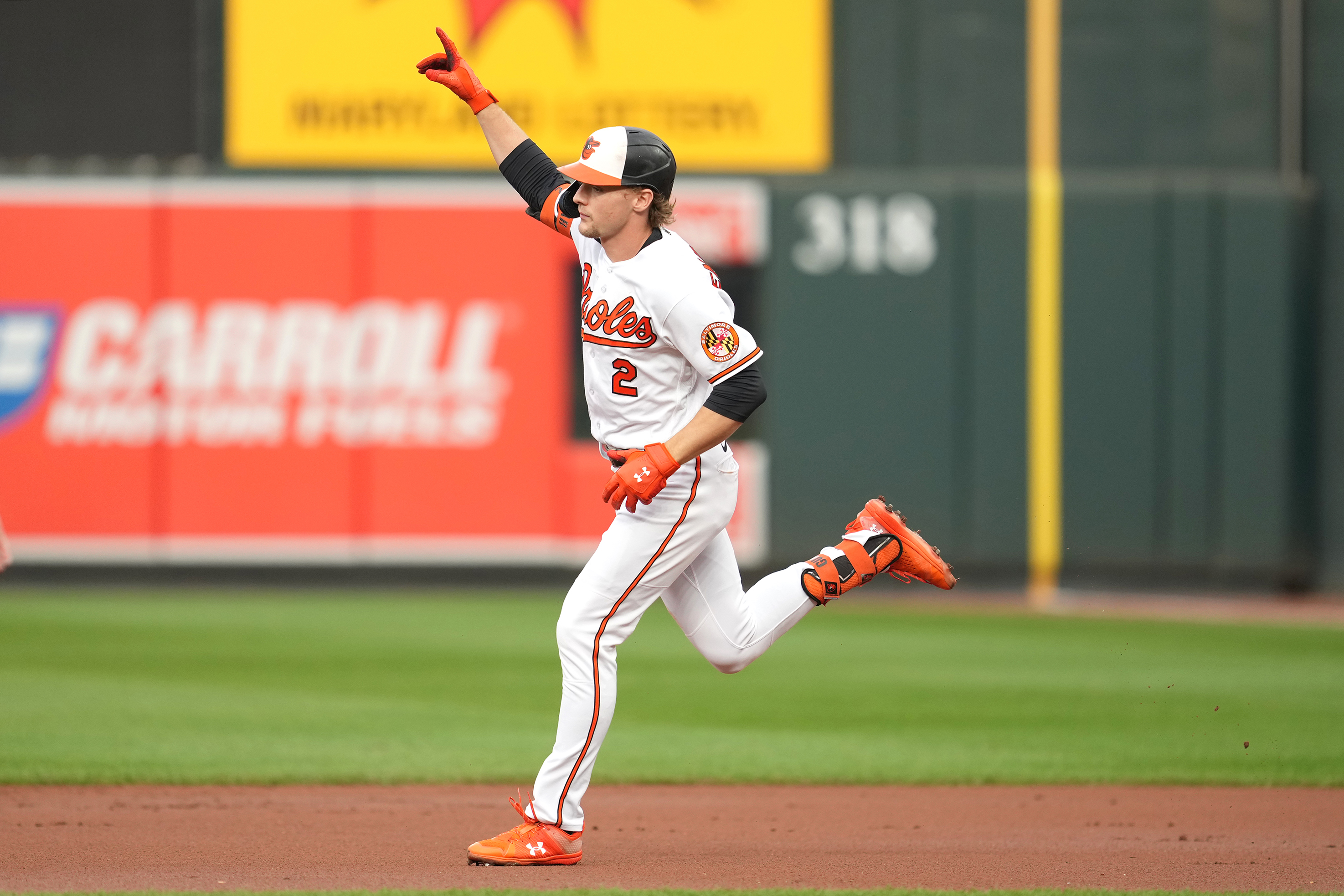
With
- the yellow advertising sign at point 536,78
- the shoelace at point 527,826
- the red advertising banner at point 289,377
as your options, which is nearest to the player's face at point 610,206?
the shoelace at point 527,826

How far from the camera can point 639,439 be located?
462 centimetres

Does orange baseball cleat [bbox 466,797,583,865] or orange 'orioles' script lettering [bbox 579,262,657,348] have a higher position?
orange 'orioles' script lettering [bbox 579,262,657,348]

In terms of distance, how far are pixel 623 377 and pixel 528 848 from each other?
4.38 feet

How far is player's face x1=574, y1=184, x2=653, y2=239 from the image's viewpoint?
4520mm

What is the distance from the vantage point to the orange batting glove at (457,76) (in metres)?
5.10

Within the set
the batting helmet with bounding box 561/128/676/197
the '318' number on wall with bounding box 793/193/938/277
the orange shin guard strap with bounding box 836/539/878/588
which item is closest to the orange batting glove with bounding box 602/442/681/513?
the batting helmet with bounding box 561/128/676/197

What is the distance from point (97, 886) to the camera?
4.27 meters

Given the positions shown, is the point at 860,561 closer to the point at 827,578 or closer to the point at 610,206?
the point at 827,578

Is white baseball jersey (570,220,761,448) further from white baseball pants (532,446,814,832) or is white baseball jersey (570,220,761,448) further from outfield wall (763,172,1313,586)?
outfield wall (763,172,1313,586)

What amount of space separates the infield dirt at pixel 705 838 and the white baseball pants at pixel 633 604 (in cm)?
28

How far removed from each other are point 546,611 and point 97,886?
7.71m

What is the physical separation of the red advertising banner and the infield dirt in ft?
25.3

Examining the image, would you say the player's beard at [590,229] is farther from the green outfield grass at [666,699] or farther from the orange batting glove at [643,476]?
the green outfield grass at [666,699]

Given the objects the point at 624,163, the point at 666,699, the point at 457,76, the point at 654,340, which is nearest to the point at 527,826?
the point at 654,340
